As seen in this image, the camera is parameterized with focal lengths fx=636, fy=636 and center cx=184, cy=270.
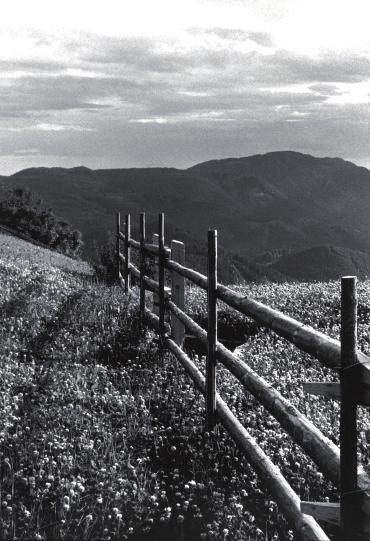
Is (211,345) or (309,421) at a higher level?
(211,345)

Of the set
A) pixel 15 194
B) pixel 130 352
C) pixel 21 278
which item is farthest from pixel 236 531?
pixel 15 194

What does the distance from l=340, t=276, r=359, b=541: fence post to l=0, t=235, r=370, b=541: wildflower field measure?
1.04m

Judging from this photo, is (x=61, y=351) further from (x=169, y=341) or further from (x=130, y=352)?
(x=169, y=341)

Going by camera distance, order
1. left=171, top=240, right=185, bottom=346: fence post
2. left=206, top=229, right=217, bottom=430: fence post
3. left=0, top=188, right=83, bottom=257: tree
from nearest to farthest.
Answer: left=206, top=229, right=217, bottom=430: fence post
left=171, top=240, right=185, bottom=346: fence post
left=0, top=188, right=83, bottom=257: tree

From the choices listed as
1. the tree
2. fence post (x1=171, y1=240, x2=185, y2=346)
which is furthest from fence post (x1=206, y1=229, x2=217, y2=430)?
the tree

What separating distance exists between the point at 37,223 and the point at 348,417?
289ft

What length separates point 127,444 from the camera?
19.2 ft

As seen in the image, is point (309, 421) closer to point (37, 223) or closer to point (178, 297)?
point (178, 297)

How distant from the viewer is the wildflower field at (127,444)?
4.57 meters

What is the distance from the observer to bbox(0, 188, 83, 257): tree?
85544 mm

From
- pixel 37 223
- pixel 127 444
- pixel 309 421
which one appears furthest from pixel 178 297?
pixel 37 223

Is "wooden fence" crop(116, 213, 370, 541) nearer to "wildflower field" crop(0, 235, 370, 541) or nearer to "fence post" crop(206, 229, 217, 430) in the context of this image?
"fence post" crop(206, 229, 217, 430)

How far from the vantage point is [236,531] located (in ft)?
14.8

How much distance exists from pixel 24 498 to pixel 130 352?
15.4 feet
